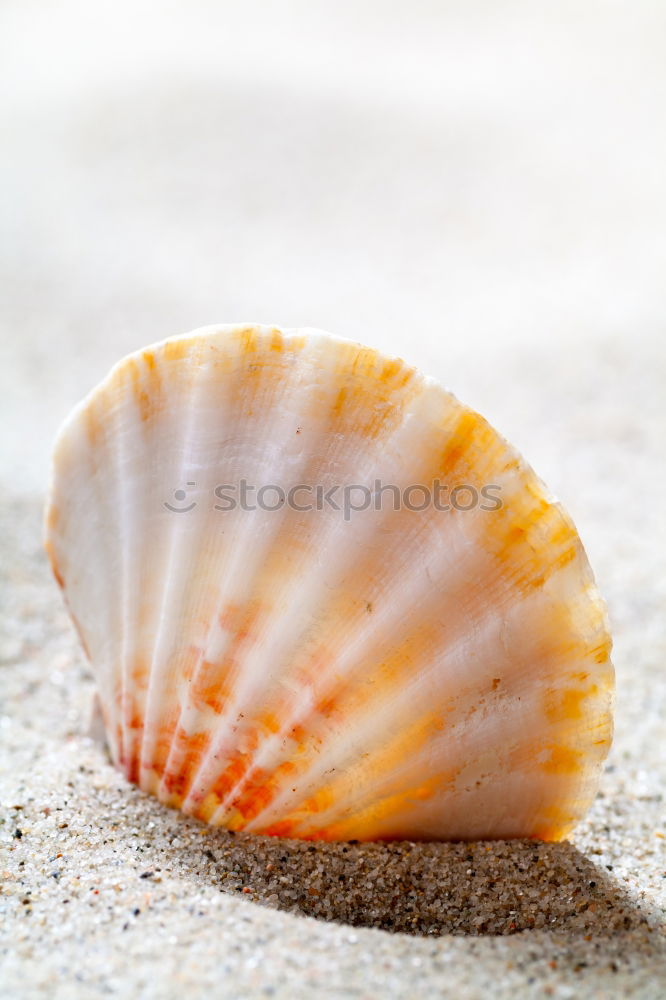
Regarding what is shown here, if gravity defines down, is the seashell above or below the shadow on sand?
above

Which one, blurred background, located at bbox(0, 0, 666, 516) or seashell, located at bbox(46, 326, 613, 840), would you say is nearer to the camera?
seashell, located at bbox(46, 326, 613, 840)

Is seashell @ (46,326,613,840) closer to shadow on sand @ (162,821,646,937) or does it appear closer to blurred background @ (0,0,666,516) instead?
shadow on sand @ (162,821,646,937)

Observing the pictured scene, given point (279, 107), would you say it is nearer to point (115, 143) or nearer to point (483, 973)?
point (115, 143)

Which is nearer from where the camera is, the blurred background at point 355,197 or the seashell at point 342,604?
the seashell at point 342,604

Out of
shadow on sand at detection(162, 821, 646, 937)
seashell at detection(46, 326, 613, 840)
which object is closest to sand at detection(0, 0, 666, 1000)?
shadow on sand at detection(162, 821, 646, 937)

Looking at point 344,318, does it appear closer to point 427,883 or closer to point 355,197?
point 355,197

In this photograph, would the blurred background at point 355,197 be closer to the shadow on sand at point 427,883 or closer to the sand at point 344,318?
the sand at point 344,318

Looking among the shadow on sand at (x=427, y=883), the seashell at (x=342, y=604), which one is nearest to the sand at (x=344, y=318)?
the shadow on sand at (x=427, y=883)
